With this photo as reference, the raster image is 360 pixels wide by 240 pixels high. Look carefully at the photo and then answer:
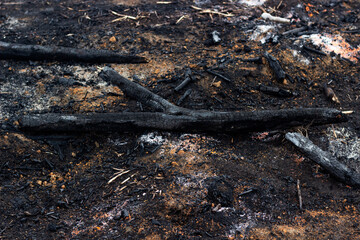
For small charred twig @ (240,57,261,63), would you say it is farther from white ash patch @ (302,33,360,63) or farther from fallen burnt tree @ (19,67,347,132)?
fallen burnt tree @ (19,67,347,132)

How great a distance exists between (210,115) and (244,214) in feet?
6.27

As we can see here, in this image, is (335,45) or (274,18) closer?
(335,45)

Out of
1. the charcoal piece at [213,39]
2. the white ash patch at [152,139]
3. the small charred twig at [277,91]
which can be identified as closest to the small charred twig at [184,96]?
the white ash patch at [152,139]

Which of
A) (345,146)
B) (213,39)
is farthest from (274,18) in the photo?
(345,146)

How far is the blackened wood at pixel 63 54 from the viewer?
7.91 meters

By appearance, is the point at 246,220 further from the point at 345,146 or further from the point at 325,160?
the point at 345,146

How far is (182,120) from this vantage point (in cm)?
588

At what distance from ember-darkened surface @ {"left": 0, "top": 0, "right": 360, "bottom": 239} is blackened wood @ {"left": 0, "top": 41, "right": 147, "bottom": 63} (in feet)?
0.54

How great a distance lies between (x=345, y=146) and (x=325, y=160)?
1.03 m

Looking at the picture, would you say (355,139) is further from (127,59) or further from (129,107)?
(127,59)

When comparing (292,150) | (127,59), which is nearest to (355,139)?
(292,150)

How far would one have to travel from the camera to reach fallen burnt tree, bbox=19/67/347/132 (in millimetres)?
5855

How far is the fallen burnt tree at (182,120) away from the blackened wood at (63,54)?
239 centimetres

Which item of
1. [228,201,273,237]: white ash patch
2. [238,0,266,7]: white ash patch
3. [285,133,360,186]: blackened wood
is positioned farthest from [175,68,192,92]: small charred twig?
[238,0,266,7]: white ash patch
